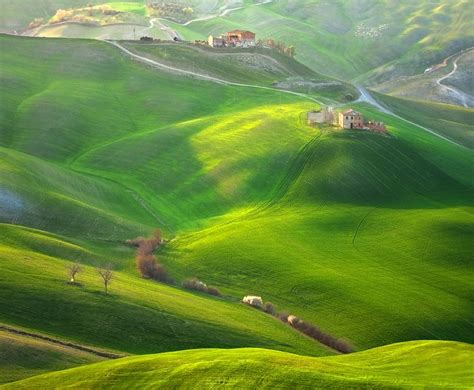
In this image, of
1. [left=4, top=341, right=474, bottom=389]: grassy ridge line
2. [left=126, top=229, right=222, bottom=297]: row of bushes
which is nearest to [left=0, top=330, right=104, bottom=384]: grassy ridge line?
[left=4, top=341, right=474, bottom=389]: grassy ridge line

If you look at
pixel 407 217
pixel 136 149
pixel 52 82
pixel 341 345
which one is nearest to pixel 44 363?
pixel 341 345

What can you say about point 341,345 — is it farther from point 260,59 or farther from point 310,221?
point 260,59

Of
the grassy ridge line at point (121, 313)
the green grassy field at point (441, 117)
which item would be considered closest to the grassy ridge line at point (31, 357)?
the grassy ridge line at point (121, 313)

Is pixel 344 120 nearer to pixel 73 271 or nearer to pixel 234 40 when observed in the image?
pixel 234 40

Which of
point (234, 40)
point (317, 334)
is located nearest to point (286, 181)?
point (317, 334)

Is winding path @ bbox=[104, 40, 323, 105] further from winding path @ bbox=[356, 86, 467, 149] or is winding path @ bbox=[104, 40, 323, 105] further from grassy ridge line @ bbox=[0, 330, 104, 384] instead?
grassy ridge line @ bbox=[0, 330, 104, 384]

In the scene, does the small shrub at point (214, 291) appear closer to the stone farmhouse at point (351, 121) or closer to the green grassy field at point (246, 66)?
the stone farmhouse at point (351, 121)

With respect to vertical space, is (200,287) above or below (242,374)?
below
